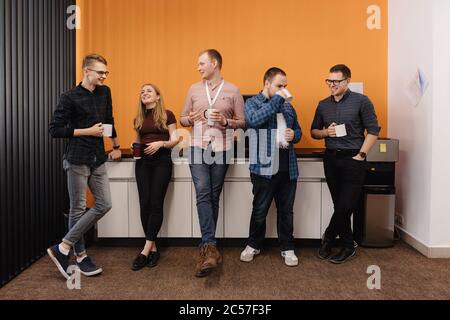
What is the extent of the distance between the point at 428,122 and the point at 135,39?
264cm

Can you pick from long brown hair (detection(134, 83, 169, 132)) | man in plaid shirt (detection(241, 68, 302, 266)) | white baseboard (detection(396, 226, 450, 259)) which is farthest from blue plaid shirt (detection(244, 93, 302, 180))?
white baseboard (detection(396, 226, 450, 259))

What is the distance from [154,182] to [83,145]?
24.1 inches

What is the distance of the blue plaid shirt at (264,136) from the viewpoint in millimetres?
2646

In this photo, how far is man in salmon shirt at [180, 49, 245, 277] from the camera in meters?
2.65

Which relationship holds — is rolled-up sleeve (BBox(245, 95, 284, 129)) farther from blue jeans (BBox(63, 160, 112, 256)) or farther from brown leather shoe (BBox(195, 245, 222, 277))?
blue jeans (BBox(63, 160, 112, 256))

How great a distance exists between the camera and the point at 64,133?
235 cm

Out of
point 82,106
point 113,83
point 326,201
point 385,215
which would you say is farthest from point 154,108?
point 385,215

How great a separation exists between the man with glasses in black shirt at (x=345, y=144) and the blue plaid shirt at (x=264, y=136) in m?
0.31

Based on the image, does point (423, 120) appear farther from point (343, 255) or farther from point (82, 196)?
point (82, 196)

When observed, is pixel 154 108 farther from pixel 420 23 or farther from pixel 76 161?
pixel 420 23

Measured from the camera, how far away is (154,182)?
282 centimetres

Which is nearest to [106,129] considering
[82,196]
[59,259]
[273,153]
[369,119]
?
[82,196]
